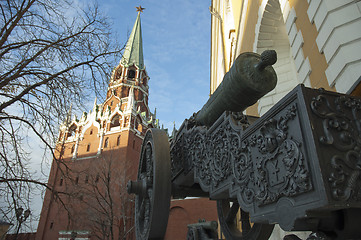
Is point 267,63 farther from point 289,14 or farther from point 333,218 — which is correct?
point 289,14

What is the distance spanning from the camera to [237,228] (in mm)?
3059

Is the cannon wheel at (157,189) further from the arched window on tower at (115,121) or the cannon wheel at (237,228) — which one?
the arched window on tower at (115,121)

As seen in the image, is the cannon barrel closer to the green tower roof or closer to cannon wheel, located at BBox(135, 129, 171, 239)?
cannon wheel, located at BBox(135, 129, 171, 239)

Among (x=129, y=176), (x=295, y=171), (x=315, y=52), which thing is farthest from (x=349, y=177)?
(x=129, y=176)

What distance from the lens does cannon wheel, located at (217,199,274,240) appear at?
7.92 feet

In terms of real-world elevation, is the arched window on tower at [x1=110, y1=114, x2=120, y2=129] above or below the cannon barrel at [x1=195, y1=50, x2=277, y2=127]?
above

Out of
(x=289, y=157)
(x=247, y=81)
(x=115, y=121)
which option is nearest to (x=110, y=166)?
(x=115, y=121)

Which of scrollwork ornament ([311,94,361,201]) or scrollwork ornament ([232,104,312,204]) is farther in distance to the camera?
scrollwork ornament ([232,104,312,204])

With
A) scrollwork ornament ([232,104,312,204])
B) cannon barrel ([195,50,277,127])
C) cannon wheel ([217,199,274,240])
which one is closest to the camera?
scrollwork ornament ([232,104,312,204])

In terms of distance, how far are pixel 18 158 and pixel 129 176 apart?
747 inches

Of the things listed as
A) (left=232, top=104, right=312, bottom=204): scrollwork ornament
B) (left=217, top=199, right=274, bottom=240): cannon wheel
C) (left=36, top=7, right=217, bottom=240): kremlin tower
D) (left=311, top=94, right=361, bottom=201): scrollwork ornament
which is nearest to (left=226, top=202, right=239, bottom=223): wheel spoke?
(left=217, top=199, right=274, bottom=240): cannon wheel

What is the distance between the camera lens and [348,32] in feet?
10.5

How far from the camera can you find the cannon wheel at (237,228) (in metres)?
2.41

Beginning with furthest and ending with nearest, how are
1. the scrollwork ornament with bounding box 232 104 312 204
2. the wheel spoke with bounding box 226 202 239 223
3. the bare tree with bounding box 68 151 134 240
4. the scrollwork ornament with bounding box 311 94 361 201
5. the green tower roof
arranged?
the green tower roof < the bare tree with bounding box 68 151 134 240 < the wheel spoke with bounding box 226 202 239 223 < the scrollwork ornament with bounding box 232 104 312 204 < the scrollwork ornament with bounding box 311 94 361 201
